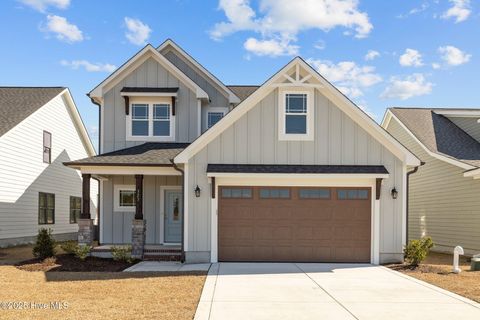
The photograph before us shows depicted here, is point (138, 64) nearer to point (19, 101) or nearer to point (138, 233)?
point (138, 233)

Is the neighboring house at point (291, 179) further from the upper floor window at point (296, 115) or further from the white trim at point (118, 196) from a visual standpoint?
the white trim at point (118, 196)

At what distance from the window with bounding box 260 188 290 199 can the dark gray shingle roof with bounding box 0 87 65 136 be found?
11344 mm

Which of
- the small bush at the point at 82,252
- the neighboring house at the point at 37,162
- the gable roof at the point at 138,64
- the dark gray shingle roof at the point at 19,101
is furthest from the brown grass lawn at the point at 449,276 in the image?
the dark gray shingle roof at the point at 19,101

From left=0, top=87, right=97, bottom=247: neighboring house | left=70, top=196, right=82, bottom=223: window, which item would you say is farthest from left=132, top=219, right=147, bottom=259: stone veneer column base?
left=70, top=196, right=82, bottom=223: window

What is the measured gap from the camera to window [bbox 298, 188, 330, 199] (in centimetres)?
1514

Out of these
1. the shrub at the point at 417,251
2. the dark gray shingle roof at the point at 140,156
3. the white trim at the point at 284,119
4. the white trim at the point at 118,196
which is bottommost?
the shrub at the point at 417,251

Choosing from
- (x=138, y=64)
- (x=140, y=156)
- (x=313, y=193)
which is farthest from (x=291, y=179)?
(x=138, y=64)

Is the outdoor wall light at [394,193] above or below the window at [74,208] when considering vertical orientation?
above

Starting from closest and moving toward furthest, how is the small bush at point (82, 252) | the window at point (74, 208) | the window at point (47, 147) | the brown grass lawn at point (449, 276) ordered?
the brown grass lawn at point (449, 276), the small bush at point (82, 252), the window at point (47, 147), the window at point (74, 208)

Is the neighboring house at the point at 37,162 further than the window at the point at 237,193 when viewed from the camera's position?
Yes

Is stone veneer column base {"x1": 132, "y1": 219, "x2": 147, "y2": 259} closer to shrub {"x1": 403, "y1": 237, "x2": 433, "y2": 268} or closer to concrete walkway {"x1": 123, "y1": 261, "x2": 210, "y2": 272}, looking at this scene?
concrete walkway {"x1": 123, "y1": 261, "x2": 210, "y2": 272}

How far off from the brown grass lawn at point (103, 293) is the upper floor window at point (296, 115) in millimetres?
5299

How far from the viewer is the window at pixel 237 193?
15.1 m

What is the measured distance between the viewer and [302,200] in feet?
49.6
